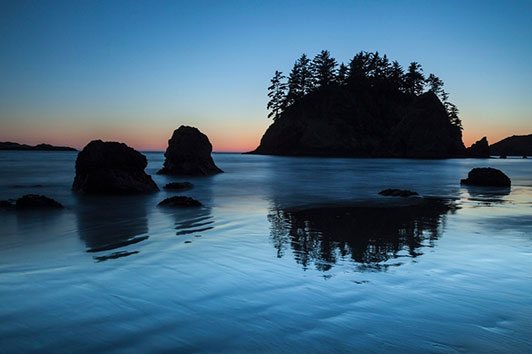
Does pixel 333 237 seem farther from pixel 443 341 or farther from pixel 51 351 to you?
pixel 51 351

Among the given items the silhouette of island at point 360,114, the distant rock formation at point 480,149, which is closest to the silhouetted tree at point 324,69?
the silhouette of island at point 360,114

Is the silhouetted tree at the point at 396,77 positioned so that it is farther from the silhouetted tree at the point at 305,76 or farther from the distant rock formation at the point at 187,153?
the distant rock formation at the point at 187,153

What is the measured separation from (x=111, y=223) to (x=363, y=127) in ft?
229

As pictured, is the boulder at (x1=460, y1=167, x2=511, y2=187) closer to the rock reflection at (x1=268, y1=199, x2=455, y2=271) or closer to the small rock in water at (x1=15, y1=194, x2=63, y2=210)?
the rock reflection at (x1=268, y1=199, x2=455, y2=271)

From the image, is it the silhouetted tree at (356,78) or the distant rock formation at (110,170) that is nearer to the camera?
the distant rock formation at (110,170)

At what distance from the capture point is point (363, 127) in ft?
235

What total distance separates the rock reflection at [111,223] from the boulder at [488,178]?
44.0ft

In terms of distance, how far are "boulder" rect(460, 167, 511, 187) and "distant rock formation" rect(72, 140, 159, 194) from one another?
517 inches

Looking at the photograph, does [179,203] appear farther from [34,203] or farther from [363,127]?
[363,127]

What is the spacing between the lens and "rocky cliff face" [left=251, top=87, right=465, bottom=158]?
64.1 metres

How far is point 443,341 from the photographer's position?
2.22 metres

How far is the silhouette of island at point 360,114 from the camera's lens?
2544 inches

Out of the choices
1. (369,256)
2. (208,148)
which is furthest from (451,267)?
(208,148)

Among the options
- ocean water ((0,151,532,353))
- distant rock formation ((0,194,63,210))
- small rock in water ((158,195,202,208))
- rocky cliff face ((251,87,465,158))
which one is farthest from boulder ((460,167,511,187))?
rocky cliff face ((251,87,465,158))
